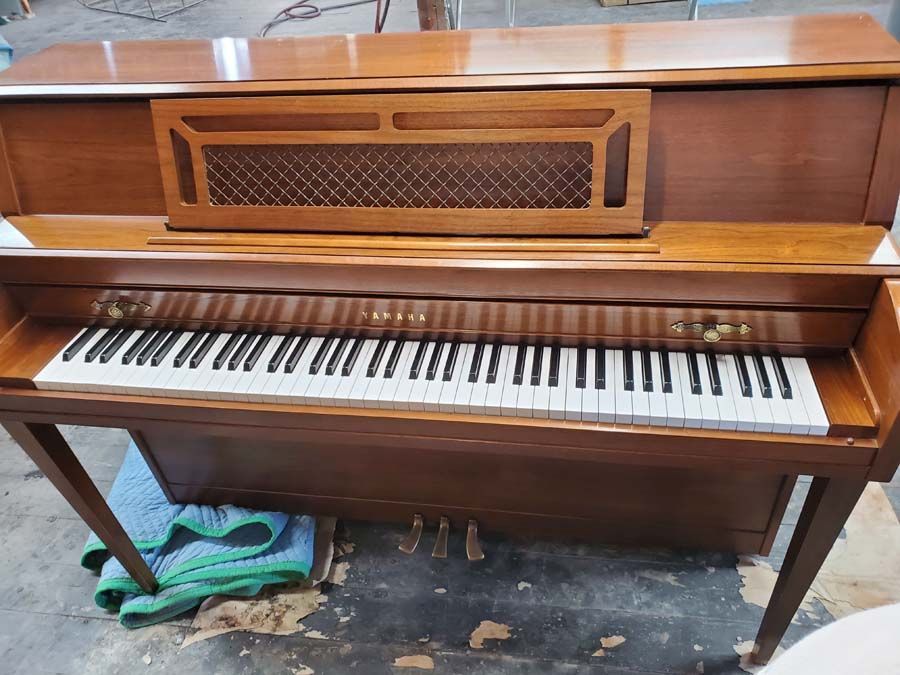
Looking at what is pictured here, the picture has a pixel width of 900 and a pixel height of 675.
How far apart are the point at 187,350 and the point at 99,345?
21 centimetres

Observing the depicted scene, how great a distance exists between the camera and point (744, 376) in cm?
135

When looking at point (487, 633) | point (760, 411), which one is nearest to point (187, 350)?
point (487, 633)

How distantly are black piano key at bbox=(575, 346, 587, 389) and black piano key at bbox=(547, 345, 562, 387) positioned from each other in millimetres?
37

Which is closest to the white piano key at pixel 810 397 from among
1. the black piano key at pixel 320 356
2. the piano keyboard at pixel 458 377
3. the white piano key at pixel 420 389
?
the piano keyboard at pixel 458 377

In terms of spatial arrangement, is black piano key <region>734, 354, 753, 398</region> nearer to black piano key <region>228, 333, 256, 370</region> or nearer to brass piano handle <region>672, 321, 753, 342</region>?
brass piano handle <region>672, 321, 753, 342</region>

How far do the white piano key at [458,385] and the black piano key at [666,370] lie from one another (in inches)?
14.5

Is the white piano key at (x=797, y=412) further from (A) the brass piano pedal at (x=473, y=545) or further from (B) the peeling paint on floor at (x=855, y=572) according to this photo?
(A) the brass piano pedal at (x=473, y=545)

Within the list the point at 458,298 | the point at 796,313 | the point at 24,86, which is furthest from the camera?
the point at 24,86

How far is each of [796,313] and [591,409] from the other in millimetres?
417

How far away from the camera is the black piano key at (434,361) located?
1427mm

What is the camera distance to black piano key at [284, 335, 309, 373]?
1.49 m

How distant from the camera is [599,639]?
1.83 metres

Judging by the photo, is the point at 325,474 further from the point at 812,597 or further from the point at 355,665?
the point at 812,597

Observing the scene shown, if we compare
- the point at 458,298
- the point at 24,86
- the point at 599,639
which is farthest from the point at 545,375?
the point at 24,86
